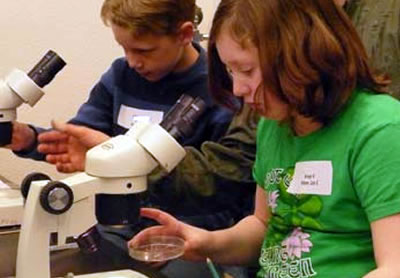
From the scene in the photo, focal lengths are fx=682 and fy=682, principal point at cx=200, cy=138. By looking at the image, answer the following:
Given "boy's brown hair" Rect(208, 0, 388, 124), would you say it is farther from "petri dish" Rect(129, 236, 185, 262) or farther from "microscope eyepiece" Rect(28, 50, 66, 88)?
"microscope eyepiece" Rect(28, 50, 66, 88)

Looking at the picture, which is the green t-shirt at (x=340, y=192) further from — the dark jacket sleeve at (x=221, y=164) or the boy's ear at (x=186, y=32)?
the boy's ear at (x=186, y=32)

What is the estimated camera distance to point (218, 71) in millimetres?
1145

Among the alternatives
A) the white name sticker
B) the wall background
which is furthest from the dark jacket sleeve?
the wall background

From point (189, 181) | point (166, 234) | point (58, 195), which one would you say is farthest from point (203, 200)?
point (58, 195)

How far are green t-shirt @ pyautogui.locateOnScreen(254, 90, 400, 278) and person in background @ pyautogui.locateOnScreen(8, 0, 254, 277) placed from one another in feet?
0.87

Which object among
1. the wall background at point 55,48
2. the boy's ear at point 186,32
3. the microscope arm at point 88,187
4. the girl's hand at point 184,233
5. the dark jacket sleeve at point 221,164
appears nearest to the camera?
the microscope arm at point 88,187

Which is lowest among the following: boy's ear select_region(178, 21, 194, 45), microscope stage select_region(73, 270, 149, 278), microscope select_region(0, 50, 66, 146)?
microscope stage select_region(73, 270, 149, 278)

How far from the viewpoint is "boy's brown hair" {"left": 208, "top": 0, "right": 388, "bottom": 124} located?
0.96m

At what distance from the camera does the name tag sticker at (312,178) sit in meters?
0.98

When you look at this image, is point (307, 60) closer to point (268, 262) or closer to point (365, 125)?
point (365, 125)

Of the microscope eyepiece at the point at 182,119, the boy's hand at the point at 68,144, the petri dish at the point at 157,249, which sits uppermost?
the microscope eyepiece at the point at 182,119

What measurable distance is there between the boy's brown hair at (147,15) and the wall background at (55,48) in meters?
0.86

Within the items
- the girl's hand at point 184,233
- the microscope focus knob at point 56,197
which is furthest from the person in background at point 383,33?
the microscope focus knob at point 56,197

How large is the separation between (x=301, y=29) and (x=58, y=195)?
16.2 inches
